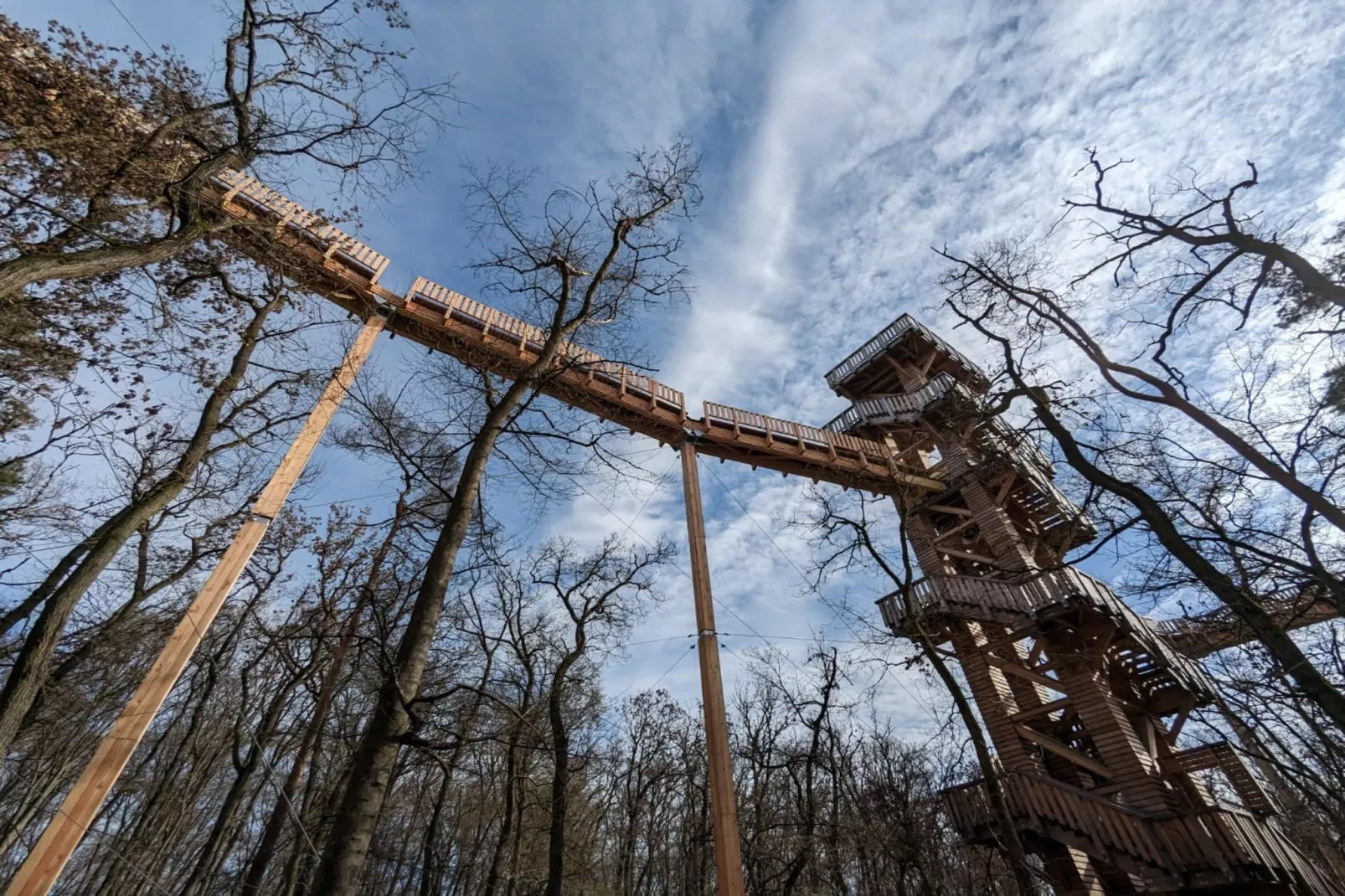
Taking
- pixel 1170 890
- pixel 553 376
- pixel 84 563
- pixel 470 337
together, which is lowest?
pixel 1170 890

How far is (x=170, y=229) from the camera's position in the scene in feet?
17.0

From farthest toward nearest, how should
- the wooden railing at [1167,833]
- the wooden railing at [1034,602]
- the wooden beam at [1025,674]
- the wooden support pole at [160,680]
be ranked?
the wooden beam at [1025,674]
the wooden railing at [1034,602]
the wooden railing at [1167,833]
the wooden support pole at [160,680]

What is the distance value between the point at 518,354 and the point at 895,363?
14.0 meters

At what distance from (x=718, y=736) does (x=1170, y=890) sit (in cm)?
911

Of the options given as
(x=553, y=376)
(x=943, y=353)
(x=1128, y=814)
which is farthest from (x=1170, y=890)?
(x=943, y=353)

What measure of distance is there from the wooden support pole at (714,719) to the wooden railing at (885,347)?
506 inches

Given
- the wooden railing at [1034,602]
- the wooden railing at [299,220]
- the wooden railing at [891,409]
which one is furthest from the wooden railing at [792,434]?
the wooden railing at [299,220]

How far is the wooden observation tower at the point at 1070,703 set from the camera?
9.43m

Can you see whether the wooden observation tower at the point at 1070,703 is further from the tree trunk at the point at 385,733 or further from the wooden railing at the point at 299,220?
the wooden railing at the point at 299,220

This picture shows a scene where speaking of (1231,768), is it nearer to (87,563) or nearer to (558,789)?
(558,789)

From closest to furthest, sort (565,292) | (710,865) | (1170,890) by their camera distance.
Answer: (565,292) → (1170,890) → (710,865)

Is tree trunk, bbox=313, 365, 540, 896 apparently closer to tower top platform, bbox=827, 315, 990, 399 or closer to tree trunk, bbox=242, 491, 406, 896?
tree trunk, bbox=242, 491, 406, 896

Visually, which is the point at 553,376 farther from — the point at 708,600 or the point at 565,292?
the point at 708,600

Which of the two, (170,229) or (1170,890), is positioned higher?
(170,229)
